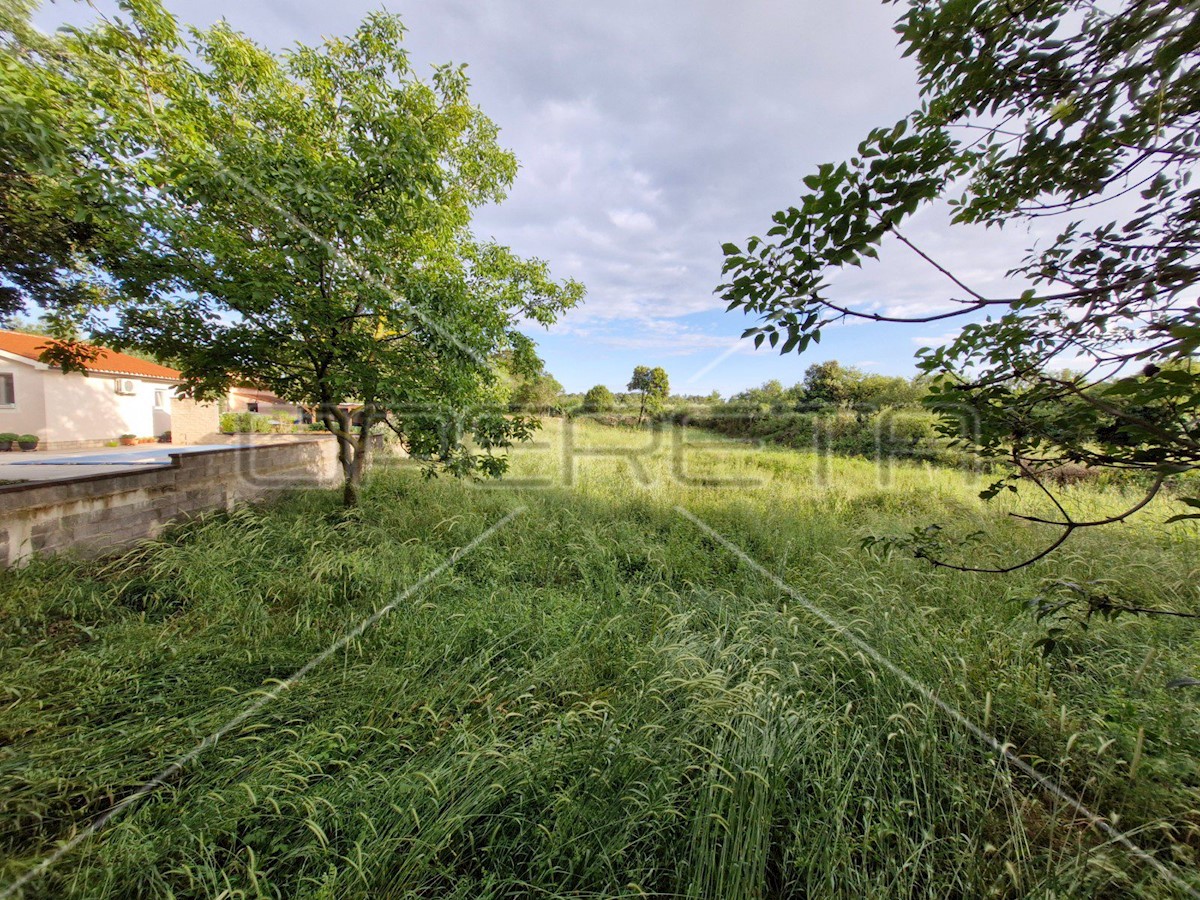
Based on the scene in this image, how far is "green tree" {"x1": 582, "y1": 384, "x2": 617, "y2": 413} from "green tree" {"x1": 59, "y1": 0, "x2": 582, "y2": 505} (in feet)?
41.6

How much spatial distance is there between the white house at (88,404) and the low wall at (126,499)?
320 inches

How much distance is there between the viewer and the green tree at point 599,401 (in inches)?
670

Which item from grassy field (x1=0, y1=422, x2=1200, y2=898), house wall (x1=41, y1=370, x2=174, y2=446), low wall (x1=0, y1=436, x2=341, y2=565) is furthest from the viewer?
house wall (x1=41, y1=370, x2=174, y2=446)

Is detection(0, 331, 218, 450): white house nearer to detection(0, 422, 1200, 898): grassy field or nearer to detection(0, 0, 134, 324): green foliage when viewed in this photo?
detection(0, 0, 134, 324): green foliage

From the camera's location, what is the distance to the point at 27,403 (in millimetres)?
10789

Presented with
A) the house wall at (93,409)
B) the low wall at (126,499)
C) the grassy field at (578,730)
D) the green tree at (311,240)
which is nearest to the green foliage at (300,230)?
the green tree at (311,240)

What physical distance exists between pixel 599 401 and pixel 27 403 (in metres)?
17.4

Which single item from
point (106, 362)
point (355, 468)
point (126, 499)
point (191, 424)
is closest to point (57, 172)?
point (126, 499)

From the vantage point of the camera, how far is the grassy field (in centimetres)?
126

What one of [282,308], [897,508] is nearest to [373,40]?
[282,308]

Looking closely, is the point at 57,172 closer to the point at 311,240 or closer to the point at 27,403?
the point at 311,240

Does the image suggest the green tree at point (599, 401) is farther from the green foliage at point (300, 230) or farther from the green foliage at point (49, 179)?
the green foliage at point (49, 179)

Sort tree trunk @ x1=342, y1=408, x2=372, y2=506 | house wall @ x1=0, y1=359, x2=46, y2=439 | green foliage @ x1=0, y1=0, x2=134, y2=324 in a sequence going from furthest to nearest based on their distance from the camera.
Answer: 1. house wall @ x1=0, y1=359, x2=46, y2=439
2. tree trunk @ x1=342, y1=408, x2=372, y2=506
3. green foliage @ x1=0, y1=0, x2=134, y2=324

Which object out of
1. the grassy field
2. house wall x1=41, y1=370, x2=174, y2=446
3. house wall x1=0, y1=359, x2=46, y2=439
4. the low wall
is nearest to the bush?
house wall x1=41, y1=370, x2=174, y2=446
